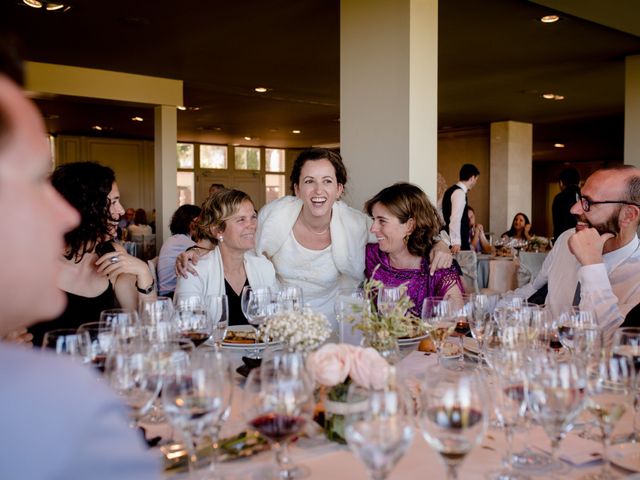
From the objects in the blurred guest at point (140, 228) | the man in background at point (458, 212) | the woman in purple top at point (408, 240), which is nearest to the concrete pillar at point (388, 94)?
the woman in purple top at point (408, 240)

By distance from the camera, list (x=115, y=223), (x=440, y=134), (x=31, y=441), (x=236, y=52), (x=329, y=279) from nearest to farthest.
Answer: (x=31, y=441)
(x=115, y=223)
(x=329, y=279)
(x=236, y=52)
(x=440, y=134)

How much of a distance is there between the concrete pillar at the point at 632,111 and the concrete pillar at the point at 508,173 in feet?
17.3

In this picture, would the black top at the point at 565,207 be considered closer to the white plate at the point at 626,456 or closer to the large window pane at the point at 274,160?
the white plate at the point at 626,456

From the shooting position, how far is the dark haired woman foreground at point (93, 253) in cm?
256

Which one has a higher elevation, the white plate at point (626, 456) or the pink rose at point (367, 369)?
the pink rose at point (367, 369)

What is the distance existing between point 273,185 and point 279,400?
→ 18568mm

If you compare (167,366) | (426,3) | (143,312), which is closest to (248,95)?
(426,3)

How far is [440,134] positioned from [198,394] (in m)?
13.4

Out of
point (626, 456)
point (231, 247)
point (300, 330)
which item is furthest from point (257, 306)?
point (626, 456)

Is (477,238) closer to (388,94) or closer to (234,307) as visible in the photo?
(388,94)

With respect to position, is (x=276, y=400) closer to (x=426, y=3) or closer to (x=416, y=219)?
(x=416, y=219)

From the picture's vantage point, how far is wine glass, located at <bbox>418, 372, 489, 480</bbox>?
100 centimetres

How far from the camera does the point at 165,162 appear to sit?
8531 mm

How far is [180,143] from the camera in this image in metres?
17.4
